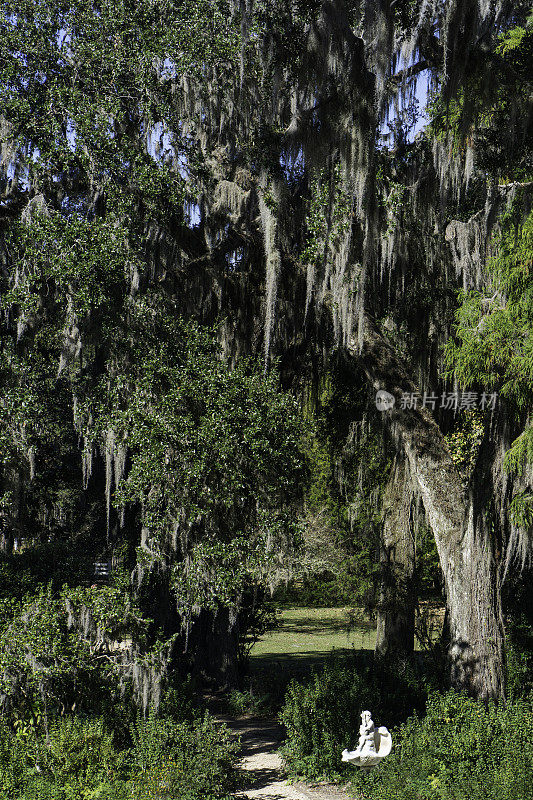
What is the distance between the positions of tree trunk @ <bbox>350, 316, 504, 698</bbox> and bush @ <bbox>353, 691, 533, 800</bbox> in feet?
1.61

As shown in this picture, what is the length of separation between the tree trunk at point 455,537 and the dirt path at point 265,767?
1.94 m

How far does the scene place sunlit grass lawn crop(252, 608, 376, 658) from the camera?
17.0 metres

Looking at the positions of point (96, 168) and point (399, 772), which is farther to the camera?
point (96, 168)

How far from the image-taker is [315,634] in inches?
809

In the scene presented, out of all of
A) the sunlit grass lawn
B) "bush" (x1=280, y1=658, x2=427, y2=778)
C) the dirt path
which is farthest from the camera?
the sunlit grass lawn

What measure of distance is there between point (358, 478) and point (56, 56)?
7.64 metres

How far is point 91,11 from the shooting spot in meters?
8.76

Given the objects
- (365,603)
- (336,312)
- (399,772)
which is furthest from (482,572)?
(365,603)

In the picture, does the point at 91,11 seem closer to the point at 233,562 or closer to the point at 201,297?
the point at 201,297

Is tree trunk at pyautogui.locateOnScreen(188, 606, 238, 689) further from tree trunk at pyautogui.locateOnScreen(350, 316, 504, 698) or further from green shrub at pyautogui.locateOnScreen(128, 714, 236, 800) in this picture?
tree trunk at pyautogui.locateOnScreen(350, 316, 504, 698)

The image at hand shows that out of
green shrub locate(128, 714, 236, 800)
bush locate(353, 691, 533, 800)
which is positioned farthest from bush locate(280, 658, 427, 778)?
green shrub locate(128, 714, 236, 800)

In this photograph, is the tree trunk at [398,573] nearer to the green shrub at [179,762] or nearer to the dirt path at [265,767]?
the dirt path at [265,767]

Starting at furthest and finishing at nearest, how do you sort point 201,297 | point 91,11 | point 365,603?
point 365,603 < point 201,297 < point 91,11

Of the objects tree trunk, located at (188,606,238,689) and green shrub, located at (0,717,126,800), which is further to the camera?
tree trunk, located at (188,606,238,689)
